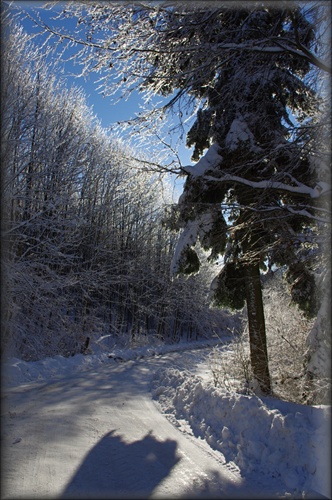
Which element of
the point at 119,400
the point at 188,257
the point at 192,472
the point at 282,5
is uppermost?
the point at 282,5

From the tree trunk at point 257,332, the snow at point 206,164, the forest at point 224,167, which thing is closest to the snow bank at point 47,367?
the forest at point 224,167

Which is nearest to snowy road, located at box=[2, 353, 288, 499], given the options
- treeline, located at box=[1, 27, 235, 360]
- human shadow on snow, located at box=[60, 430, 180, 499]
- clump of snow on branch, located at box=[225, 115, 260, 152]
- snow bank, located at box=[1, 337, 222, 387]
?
human shadow on snow, located at box=[60, 430, 180, 499]

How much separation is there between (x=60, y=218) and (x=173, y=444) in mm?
10584

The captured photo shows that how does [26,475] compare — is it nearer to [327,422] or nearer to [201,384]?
[327,422]

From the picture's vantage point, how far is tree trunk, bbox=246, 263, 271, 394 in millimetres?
7570

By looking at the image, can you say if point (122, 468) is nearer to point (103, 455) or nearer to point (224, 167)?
point (103, 455)

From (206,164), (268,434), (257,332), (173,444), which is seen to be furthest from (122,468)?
(206,164)

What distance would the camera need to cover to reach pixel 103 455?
434 centimetres

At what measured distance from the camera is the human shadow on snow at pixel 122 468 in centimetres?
343

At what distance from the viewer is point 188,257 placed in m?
8.24

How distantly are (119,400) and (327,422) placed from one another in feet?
15.2

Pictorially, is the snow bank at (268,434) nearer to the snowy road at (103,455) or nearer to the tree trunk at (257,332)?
the snowy road at (103,455)

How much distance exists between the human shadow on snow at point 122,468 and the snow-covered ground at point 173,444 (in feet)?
0.04

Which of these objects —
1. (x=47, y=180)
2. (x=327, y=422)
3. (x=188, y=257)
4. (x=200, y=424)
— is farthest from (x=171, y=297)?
(x=327, y=422)
